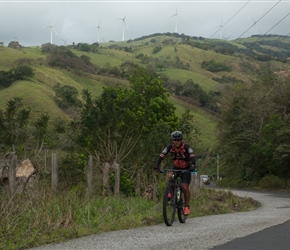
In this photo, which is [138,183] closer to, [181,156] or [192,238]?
[181,156]

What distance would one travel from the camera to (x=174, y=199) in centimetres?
1127

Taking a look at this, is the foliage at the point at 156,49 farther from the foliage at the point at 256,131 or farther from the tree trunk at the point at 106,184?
the tree trunk at the point at 106,184

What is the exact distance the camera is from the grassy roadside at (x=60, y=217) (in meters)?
8.59

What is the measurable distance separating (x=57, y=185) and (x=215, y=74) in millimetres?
135159

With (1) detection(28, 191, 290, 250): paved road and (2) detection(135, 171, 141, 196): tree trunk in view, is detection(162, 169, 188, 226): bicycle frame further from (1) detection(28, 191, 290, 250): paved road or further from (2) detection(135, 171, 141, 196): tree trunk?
(2) detection(135, 171, 141, 196): tree trunk

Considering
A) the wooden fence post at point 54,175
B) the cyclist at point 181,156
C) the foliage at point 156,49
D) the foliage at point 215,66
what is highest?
the foliage at point 156,49

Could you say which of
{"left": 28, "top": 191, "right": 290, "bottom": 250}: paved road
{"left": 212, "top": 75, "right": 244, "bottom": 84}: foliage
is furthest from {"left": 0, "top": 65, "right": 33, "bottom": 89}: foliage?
{"left": 28, "top": 191, "right": 290, "bottom": 250}: paved road

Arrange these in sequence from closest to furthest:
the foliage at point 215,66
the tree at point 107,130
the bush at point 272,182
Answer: the tree at point 107,130, the bush at point 272,182, the foliage at point 215,66

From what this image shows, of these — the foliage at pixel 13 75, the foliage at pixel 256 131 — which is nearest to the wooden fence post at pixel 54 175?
the foliage at pixel 256 131

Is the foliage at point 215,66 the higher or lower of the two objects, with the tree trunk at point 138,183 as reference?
higher

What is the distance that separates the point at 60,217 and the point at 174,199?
252cm

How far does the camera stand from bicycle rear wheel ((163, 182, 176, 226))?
10891mm

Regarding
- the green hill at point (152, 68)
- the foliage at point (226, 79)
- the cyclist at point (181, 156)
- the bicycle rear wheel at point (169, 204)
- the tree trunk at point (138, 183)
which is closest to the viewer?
the bicycle rear wheel at point (169, 204)

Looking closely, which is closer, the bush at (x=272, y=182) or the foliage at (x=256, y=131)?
the bush at (x=272, y=182)
